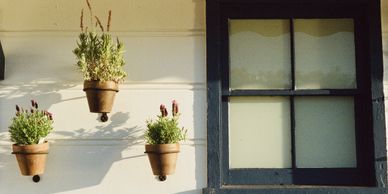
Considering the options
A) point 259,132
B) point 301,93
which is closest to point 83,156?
point 259,132

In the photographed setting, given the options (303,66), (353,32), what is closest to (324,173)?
(303,66)

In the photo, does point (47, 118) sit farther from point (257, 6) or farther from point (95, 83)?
point (257, 6)

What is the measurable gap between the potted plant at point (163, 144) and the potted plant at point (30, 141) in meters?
0.60

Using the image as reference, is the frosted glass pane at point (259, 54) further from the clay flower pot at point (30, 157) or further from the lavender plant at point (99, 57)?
the clay flower pot at point (30, 157)

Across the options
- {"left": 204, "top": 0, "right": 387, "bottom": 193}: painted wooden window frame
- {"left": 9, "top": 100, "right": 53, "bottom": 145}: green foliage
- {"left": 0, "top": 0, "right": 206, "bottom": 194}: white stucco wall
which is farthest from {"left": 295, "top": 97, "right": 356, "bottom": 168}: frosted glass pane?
{"left": 9, "top": 100, "right": 53, "bottom": 145}: green foliage

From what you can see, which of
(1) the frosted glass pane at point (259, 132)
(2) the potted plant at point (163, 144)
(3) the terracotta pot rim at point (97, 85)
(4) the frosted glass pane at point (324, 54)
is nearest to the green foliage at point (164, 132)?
(2) the potted plant at point (163, 144)

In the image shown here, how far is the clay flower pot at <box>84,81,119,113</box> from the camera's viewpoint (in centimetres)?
301

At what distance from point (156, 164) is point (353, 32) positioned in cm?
153

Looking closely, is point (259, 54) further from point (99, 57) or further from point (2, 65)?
point (2, 65)

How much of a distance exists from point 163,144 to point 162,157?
7cm

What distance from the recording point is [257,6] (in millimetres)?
3381

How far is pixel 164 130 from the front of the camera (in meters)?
3.02

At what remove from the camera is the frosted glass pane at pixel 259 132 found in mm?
3338

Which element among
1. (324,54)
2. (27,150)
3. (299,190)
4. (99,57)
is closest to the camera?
(27,150)
